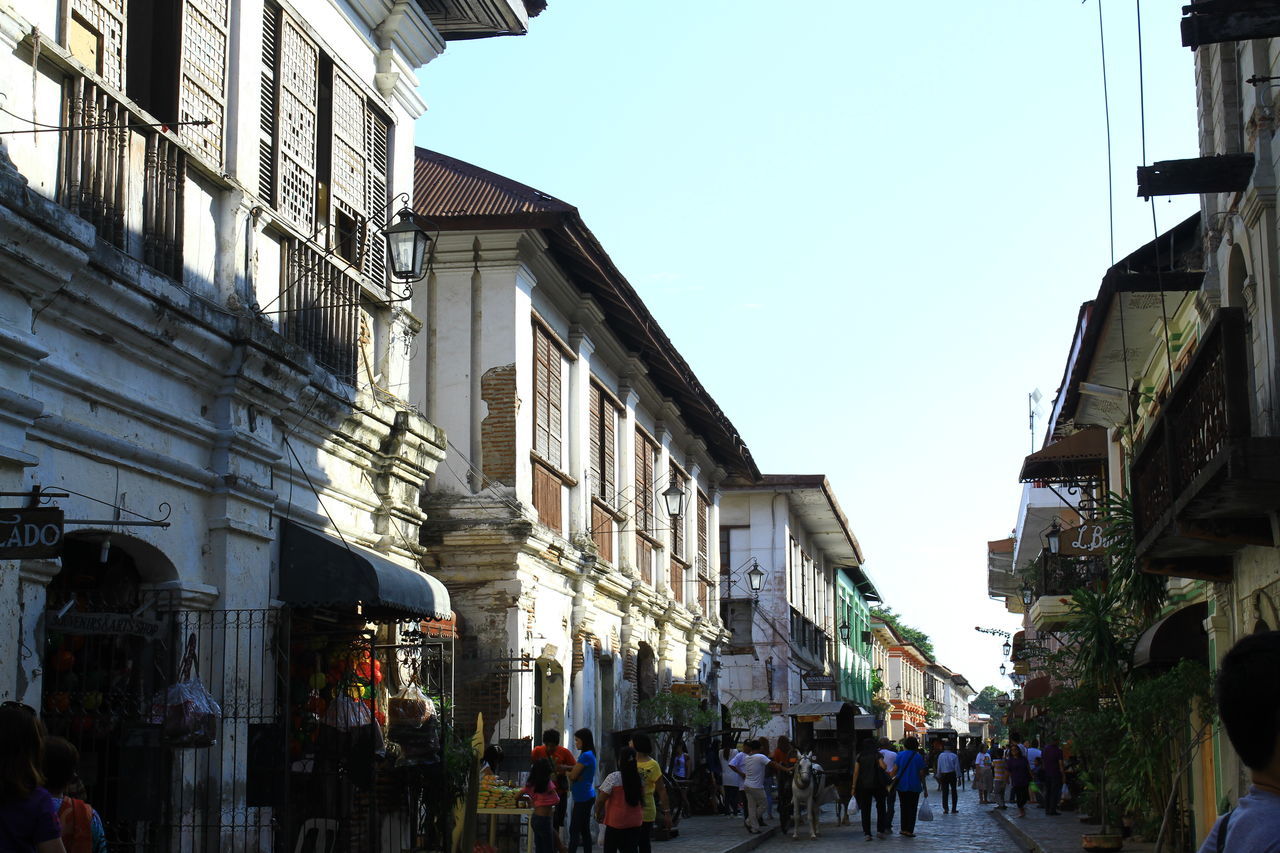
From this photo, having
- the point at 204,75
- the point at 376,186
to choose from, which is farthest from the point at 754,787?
the point at 204,75

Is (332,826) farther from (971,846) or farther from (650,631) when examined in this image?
(650,631)

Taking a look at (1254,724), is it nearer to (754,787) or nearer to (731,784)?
(754,787)

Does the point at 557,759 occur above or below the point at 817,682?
below

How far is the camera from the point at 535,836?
14242mm

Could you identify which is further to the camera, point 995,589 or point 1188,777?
point 995,589

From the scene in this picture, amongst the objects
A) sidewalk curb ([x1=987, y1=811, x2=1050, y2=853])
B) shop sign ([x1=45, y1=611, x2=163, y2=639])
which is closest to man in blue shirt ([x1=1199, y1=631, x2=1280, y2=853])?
shop sign ([x1=45, y1=611, x2=163, y2=639])

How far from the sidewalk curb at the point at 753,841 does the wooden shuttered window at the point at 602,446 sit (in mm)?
4762

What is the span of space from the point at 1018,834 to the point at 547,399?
9.40 m

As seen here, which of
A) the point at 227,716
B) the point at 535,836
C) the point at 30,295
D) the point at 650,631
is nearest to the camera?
the point at 30,295

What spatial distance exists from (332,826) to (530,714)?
5.31 m

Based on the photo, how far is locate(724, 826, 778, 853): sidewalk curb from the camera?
19.0 meters

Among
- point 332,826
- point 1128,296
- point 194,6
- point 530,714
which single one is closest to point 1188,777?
point 1128,296

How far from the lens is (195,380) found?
1011cm

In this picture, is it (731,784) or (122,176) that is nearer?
(122,176)
